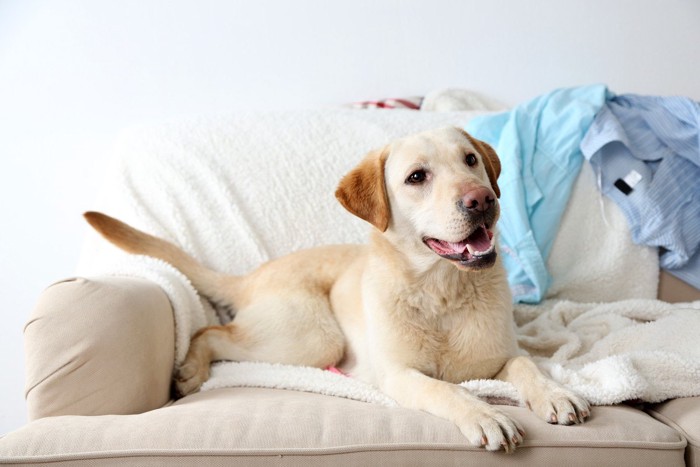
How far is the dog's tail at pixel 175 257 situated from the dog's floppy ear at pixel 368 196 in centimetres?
74

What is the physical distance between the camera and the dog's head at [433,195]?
1.66 metres

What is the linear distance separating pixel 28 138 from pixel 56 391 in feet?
5.89

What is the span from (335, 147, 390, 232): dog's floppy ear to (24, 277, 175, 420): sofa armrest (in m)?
0.69

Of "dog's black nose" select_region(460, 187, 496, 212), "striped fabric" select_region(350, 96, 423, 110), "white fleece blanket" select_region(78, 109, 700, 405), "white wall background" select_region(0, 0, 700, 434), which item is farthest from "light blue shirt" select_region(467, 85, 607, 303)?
"dog's black nose" select_region(460, 187, 496, 212)

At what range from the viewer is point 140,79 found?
10.2 ft

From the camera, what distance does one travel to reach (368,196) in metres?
1.92

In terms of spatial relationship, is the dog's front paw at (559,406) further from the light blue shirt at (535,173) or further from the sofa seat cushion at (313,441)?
the light blue shirt at (535,173)

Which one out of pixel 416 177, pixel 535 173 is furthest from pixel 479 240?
pixel 535 173

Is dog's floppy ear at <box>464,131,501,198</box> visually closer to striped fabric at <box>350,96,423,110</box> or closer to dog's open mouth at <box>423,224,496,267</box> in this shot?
dog's open mouth at <box>423,224,496,267</box>

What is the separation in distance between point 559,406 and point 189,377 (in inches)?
44.8

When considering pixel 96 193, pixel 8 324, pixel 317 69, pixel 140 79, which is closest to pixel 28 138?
pixel 96 193

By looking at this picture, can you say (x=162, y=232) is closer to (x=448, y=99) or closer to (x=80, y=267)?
(x=80, y=267)

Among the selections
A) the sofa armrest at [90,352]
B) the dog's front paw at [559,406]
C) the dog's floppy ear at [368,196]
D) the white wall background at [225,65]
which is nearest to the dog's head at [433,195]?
the dog's floppy ear at [368,196]

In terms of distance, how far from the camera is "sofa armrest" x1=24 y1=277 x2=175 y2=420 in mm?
1685
